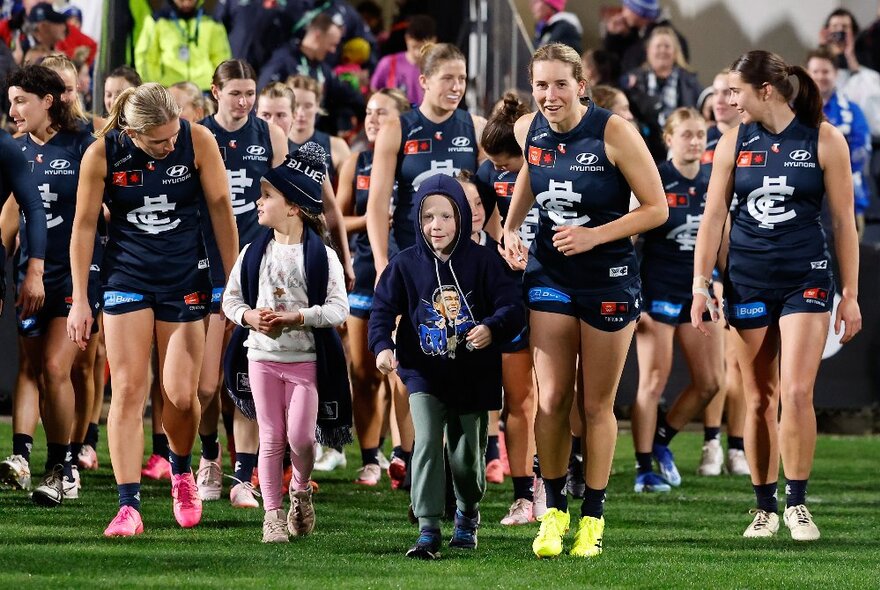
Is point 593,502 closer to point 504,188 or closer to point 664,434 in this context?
point 504,188

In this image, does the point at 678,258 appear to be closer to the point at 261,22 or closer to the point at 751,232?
the point at 751,232

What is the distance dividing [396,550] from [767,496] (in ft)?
6.00

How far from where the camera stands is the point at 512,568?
5969mm

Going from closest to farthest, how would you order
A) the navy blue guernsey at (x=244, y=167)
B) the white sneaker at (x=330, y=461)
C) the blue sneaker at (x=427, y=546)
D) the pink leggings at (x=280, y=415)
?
the blue sneaker at (x=427, y=546)
the pink leggings at (x=280, y=415)
the navy blue guernsey at (x=244, y=167)
the white sneaker at (x=330, y=461)

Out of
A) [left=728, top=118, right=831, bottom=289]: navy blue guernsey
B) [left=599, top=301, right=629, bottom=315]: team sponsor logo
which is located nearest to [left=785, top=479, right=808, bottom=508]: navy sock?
[left=728, top=118, right=831, bottom=289]: navy blue guernsey

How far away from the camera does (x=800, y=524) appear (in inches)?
271

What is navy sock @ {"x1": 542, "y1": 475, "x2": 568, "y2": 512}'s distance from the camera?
6410mm

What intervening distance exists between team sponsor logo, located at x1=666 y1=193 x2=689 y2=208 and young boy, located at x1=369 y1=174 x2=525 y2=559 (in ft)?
9.90

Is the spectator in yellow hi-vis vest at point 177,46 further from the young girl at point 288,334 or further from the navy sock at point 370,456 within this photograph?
the young girl at point 288,334

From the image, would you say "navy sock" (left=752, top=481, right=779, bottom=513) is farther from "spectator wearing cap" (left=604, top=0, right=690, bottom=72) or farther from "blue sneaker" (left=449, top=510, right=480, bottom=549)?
"spectator wearing cap" (left=604, top=0, right=690, bottom=72)

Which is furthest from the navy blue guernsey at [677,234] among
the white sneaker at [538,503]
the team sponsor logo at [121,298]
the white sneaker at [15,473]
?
the white sneaker at [15,473]

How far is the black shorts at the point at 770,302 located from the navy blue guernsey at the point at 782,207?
0.11 ft

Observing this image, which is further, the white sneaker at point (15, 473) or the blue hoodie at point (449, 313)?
the white sneaker at point (15, 473)

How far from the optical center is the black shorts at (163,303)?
21.5 ft
